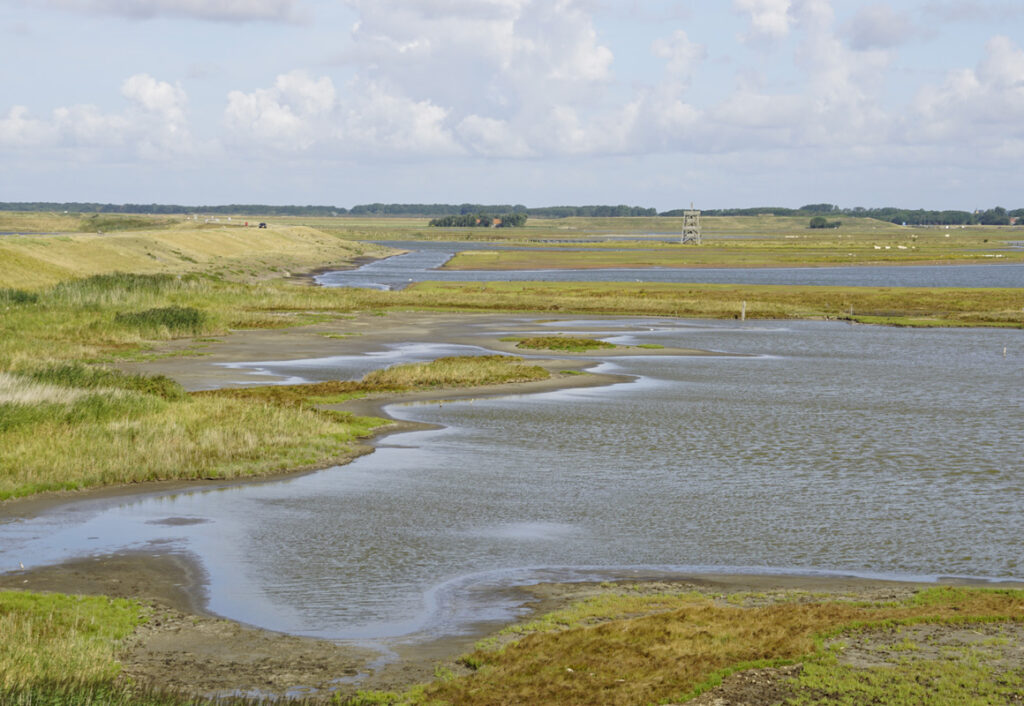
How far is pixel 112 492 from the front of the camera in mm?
29906

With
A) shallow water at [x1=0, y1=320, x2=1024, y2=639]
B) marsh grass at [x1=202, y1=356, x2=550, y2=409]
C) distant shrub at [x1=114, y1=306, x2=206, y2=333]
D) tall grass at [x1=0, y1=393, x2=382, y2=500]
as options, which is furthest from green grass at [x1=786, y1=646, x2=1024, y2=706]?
distant shrub at [x1=114, y1=306, x2=206, y2=333]

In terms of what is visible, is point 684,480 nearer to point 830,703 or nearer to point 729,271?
point 830,703

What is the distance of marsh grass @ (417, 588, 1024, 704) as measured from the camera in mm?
Result: 15461

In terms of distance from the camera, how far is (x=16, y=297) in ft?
235

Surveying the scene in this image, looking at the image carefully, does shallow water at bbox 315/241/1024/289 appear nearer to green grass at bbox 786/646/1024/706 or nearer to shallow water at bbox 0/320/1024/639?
shallow water at bbox 0/320/1024/639

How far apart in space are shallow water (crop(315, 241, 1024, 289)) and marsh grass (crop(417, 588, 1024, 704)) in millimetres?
105319

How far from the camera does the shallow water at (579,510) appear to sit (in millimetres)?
22562

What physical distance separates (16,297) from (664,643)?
65.0 metres

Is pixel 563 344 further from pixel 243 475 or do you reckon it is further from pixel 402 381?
pixel 243 475

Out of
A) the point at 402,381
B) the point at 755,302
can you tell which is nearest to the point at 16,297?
the point at 402,381

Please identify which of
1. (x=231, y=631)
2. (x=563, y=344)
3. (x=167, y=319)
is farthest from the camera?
(x=167, y=319)

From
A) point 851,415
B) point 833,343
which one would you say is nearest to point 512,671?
point 851,415

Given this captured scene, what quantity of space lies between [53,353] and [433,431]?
25.9 m

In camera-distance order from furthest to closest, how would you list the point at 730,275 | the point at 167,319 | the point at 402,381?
the point at 730,275 → the point at 167,319 → the point at 402,381
